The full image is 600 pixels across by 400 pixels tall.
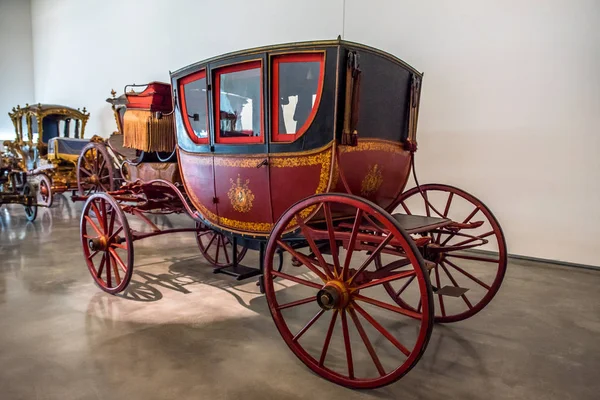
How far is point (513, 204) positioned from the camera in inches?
162

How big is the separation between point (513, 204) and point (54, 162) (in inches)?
249

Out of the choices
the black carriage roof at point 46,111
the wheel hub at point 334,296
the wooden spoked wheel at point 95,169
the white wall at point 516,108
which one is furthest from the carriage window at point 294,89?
the black carriage roof at point 46,111

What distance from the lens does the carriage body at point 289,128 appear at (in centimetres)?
205

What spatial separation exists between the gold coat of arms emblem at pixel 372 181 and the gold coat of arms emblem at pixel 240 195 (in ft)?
2.07

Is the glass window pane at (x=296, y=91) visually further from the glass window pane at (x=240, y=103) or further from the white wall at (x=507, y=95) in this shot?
the white wall at (x=507, y=95)

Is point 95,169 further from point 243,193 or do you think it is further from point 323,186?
point 323,186

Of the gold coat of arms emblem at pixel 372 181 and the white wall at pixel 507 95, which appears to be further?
the white wall at pixel 507 95

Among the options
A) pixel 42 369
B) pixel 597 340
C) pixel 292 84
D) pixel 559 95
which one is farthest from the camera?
pixel 559 95

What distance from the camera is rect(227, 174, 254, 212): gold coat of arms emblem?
242cm

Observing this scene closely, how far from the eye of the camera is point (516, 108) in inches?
159

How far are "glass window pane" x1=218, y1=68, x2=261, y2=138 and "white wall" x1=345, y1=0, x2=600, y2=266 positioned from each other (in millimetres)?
2657

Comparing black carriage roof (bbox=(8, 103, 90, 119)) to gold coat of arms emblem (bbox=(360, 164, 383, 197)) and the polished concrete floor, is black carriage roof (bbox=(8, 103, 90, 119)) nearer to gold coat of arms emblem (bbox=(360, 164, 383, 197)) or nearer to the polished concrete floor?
the polished concrete floor

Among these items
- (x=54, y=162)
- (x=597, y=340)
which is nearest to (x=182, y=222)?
(x=54, y=162)

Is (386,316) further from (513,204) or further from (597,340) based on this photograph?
(513,204)
